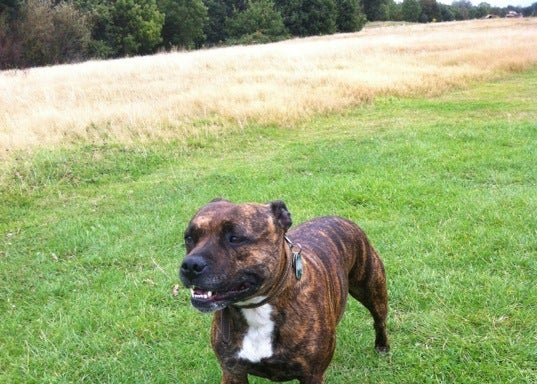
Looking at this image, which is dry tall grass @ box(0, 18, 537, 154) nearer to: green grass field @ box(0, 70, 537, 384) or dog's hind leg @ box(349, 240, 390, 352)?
green grass field @ box(0, 70, 537, 384)

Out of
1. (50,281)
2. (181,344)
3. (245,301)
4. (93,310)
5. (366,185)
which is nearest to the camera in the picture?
(245,301)

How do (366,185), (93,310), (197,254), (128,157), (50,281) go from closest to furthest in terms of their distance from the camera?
1. (197,254)
2. (93,310)
3. (50,281)
4. (366,185)
5. (128,157)

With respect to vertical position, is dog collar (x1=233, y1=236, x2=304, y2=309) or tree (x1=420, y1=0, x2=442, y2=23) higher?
dog collar (x1=233, y1=236, x2=304, y2=309)

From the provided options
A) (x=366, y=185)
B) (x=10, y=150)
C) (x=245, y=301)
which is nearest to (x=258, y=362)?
(x=245, y=301)

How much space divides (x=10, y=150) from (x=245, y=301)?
28.4 ft

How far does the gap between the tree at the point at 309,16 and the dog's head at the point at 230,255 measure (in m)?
59.4

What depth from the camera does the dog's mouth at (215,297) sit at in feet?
8.45

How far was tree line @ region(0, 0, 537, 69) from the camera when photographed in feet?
133

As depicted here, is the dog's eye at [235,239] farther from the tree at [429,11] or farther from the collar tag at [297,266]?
the tree at [429,11]

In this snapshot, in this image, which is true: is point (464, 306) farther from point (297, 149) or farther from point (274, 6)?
point (274, 6)

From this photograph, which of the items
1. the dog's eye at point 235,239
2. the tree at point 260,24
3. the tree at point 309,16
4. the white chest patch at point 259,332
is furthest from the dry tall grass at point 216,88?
the tree at point 309,16

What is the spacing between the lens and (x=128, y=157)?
1014 centimetres

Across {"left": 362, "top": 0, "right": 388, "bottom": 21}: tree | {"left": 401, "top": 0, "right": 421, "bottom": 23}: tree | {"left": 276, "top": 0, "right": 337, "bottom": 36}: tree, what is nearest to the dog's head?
{"left": 276, "top": 0, "right": 337, "bottom": 36}: tree

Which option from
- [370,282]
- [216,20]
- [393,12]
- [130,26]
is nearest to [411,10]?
[393,12]
